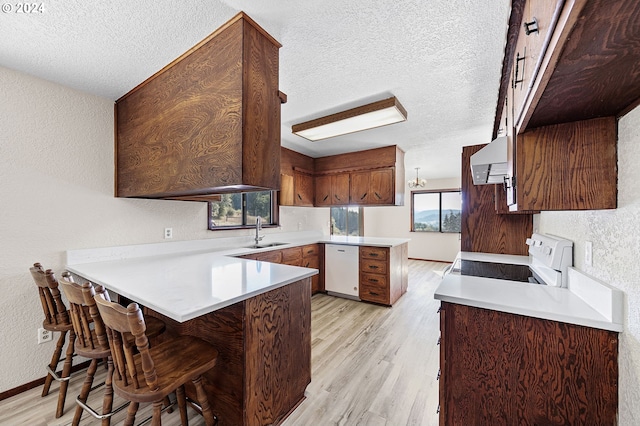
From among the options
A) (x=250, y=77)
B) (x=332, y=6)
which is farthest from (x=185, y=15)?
(x=332, y=6)

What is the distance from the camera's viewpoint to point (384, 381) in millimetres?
1972

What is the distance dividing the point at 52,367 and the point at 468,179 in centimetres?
391

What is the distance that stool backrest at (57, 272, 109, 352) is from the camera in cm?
131

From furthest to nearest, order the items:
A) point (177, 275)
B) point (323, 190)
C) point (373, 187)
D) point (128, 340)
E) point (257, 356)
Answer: point (323, 190) → point (373, 187) → point (177, 275) → point (257, 356) → point (128, 340)

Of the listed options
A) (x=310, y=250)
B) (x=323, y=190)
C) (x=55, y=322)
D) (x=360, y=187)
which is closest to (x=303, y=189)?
(x=323, y=190)

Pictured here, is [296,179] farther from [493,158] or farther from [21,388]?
[21,388]

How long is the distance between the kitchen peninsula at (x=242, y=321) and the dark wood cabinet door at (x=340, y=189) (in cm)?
252

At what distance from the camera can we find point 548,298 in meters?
1.26

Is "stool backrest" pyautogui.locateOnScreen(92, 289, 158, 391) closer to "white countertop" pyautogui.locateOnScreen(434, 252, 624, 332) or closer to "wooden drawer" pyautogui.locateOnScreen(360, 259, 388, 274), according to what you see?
"white countertop" pyautogui.locateOnScreen(434, 252, 624, 332)

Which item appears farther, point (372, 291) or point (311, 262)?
point (311, 262)

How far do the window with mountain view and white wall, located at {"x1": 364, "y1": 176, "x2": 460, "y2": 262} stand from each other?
14 cm

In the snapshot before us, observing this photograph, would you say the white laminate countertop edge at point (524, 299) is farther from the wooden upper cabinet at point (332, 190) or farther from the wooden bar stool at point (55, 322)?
the wooden upper cabinet at point (332, 190)

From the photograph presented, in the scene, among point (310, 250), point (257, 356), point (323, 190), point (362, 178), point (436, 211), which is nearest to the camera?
point (257, 356)

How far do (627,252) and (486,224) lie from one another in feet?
5.98
